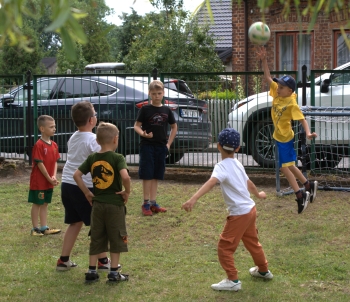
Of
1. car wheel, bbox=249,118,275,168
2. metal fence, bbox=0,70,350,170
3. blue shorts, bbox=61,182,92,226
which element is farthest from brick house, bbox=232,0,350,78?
blue shorts, bbox=61,182,92,226

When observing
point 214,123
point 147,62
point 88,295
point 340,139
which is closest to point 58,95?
point 214,123

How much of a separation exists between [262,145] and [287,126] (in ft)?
7.16

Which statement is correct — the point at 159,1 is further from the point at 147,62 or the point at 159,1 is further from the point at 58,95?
the point at 58,95

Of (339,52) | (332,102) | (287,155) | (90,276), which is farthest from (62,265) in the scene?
(339,52)

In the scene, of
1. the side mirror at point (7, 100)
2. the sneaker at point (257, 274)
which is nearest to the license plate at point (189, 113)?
the side mirror at point (7, 100)

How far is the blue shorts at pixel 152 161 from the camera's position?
8.46 meters

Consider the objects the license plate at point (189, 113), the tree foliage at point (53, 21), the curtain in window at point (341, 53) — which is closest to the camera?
the tree foliage at point (53, 21)

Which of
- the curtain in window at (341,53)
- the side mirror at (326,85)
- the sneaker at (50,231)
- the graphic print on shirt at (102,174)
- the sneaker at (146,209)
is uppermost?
the curtain in window at (341,53)

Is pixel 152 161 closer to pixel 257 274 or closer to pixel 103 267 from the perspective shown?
pixel 103 267

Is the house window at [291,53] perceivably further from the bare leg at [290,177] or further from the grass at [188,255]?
the bare leg at [290,177]

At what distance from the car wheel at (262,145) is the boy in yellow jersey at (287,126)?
1.94 m

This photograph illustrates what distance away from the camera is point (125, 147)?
11117 mm

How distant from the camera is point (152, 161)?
850 centimetres

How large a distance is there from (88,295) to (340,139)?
18.3 feet
